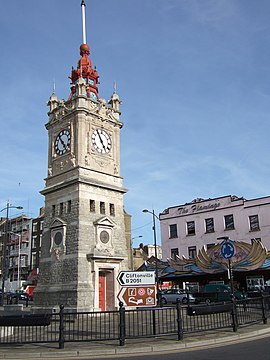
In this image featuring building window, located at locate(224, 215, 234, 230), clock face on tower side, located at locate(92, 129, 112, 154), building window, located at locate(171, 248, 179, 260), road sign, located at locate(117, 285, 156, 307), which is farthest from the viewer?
building window, located at locate(171, 248, 179, 260)

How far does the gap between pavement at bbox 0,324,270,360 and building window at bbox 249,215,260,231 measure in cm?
2544

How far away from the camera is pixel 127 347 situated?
10945 mm

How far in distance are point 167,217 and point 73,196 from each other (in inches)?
810

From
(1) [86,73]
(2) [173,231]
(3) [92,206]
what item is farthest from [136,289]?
(2) [173,231]

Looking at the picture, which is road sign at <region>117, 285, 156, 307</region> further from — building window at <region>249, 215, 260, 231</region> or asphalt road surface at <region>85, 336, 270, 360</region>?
building window at <region>249, 215, 260, 231</region>

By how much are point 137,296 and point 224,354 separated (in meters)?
4.36

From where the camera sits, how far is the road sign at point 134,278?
1338 centimetres

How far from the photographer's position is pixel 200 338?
1205cm

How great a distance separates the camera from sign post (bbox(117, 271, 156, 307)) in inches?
521

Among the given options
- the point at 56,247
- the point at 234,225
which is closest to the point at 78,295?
the point at 56,247

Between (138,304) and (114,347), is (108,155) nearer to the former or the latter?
(138,304)

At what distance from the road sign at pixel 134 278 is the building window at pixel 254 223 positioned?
25890mm

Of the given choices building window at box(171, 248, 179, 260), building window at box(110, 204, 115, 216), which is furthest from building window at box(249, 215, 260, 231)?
building window at box(110, 204, 115, 216)

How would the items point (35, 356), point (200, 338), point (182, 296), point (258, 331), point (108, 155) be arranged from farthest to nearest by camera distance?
point (182, 296)
point (108, 155)
point (258, 331)
point (200, 338)
point (35, 356)
